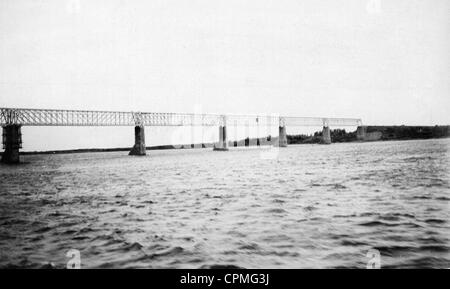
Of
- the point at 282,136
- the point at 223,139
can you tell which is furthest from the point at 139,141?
the point at 282,136

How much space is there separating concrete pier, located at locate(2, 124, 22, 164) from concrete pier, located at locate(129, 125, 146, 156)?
1466 inches

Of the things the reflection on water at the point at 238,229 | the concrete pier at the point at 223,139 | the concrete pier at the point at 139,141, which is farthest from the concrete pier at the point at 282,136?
the reflection on water at the point at 238,229

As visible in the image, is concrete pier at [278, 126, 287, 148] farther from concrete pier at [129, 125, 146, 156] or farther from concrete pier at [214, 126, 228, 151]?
concrete pier at [129, 125, 146, 156]

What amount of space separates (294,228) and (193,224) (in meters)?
3.34

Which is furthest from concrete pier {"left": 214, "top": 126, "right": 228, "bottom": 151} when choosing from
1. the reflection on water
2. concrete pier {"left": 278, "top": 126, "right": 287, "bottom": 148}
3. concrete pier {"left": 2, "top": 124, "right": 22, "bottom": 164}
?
the reflection on water

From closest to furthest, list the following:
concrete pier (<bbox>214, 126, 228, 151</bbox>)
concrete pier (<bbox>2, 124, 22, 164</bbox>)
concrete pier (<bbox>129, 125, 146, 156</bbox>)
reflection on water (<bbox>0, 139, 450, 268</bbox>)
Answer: reflection on water (<bbox>0, 139, 450, 268</bbox>), concrete pier (<bbox>2, 124, 22, 164</bbox>), concrete pier (<bbox>129, 125, 146, 156</bbox>), concrete pier (<bbox>214, 126, 228, 151</bbox>)

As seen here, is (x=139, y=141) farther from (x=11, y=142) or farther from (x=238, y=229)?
(x=238, y=229)

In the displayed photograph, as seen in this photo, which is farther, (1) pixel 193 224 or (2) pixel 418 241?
(1) pixel 193 224

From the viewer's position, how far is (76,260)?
27.2ft

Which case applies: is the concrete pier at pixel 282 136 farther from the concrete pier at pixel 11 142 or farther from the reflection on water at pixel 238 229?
the reflection on water at pixel 238 229

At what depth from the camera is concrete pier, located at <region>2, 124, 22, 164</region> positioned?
65.8 m

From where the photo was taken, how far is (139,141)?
106m
